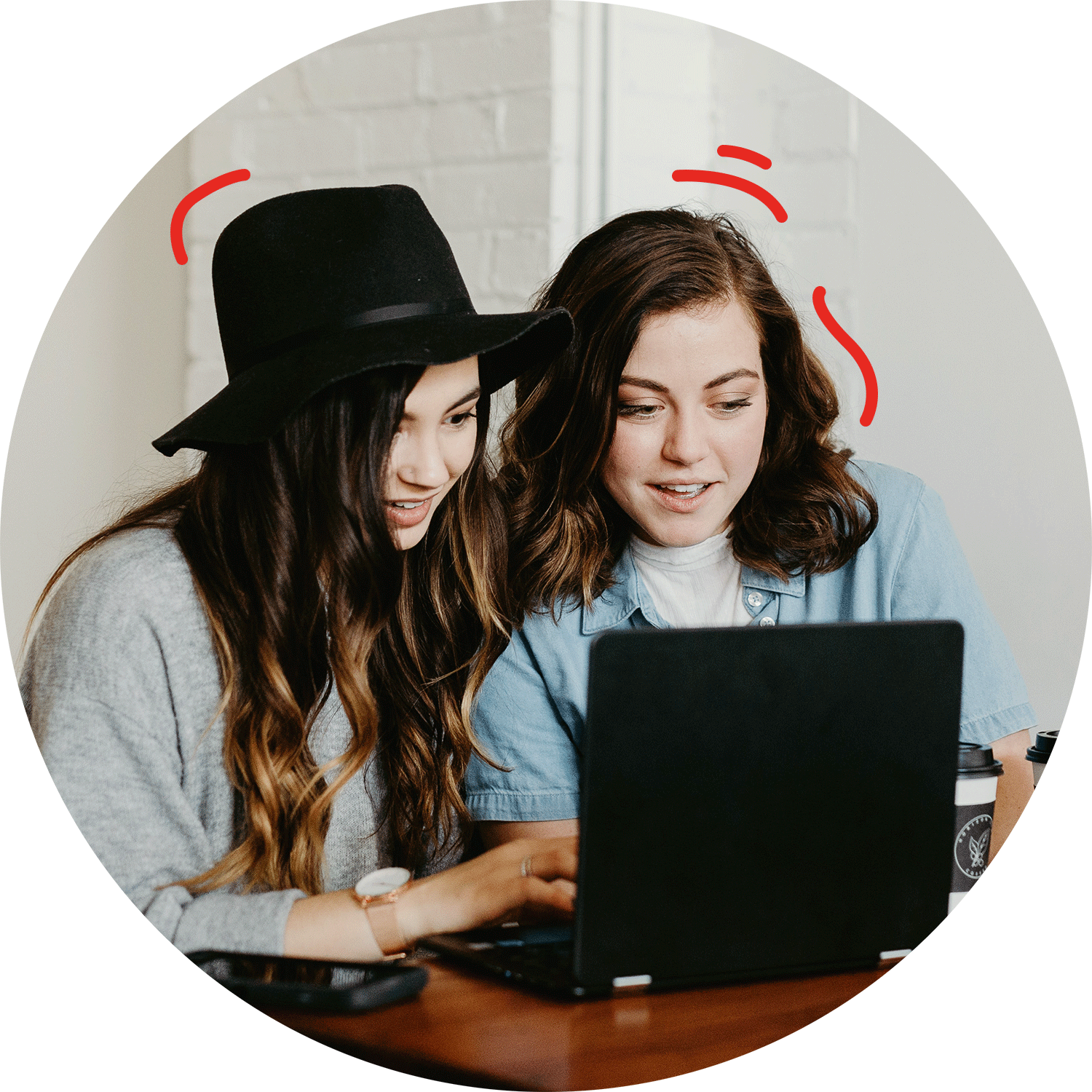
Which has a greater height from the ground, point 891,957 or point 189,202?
point 189,202

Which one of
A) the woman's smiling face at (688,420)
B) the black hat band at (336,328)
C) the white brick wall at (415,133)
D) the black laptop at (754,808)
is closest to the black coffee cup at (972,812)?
the black laptop at (754,808)

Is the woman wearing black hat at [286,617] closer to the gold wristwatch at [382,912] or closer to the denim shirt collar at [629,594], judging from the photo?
the gold wristwatch at [382,912]

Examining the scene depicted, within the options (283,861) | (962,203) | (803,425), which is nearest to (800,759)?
(283,861)

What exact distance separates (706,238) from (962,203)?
316mm

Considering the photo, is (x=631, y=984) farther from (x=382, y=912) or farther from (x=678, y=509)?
(x=678, y=509)

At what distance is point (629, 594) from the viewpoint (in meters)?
1.31

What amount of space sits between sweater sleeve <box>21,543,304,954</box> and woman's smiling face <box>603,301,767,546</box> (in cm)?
49

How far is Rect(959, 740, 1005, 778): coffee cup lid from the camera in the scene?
3.35 ft

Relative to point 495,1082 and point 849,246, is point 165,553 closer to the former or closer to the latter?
point 495,1082

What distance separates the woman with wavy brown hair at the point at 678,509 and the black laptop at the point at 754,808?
351 mm

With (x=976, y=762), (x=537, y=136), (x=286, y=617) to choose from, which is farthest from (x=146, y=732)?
Result: (x=537, y=136)

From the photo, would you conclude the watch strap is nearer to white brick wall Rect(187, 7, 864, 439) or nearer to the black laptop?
the black laptop

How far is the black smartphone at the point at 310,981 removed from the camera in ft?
2.69

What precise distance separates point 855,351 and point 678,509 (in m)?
0.34
